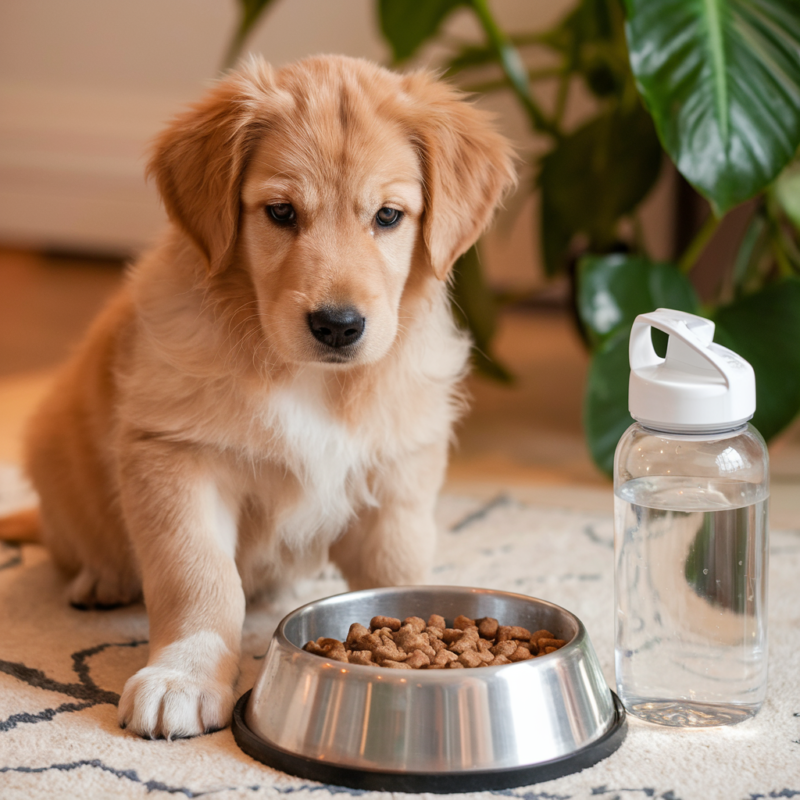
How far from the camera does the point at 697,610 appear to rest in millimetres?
1449

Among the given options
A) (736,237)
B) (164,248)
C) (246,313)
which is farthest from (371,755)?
(736,237)

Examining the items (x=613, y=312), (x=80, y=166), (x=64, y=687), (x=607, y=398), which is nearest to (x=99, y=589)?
(x=64, y=687)

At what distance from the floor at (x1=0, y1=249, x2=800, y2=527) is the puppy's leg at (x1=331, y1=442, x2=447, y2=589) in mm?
914

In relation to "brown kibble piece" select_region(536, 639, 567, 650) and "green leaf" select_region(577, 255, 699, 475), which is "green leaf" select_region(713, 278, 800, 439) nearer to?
"green leaf" select_region(577, 255, 699, 475)

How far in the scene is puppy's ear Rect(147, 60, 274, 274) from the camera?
1.56 meters

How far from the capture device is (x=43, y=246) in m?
5.85

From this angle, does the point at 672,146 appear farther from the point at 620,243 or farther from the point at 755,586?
the point at 620,243

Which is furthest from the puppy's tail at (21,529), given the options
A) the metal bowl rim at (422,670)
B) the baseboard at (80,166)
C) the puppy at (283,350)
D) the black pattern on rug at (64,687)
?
the baseboard at (80,166)

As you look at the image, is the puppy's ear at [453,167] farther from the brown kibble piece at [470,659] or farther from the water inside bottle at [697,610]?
the brown kibble piece at [470,659]

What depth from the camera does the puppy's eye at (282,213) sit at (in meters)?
1.54

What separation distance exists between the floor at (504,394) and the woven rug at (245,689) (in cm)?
48

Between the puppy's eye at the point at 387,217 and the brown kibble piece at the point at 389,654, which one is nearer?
the brown kibble piece at the point at 389,654

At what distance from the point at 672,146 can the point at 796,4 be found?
0.49 metres

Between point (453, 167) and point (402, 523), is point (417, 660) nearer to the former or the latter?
point (402, 523)
